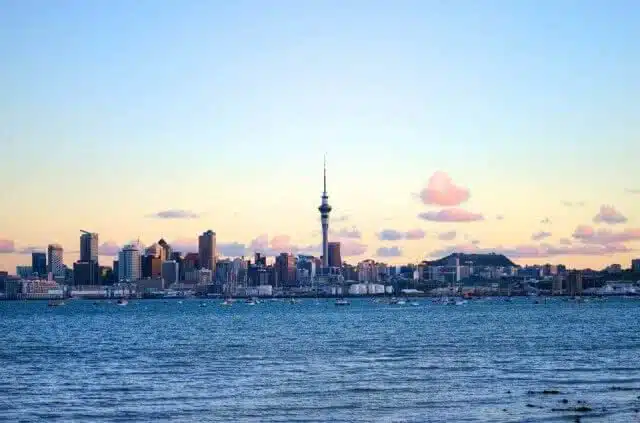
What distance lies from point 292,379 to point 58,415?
1880cm

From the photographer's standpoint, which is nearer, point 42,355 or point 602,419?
point 602,419

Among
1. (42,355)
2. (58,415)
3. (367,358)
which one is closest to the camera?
(58,415)

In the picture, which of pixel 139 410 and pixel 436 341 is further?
pixel 436 341

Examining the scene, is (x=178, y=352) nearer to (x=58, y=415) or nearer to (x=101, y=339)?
(x=101, y=339)

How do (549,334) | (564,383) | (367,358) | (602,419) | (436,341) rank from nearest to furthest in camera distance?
(602,419) → (564,383) → (367,358) → (436,341) → (549,334)

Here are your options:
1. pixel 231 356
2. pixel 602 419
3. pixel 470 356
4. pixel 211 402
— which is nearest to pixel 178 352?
pixel 231 356

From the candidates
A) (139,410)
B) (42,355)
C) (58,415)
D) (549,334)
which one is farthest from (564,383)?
(549,334)

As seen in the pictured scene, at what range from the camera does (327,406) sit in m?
56.2

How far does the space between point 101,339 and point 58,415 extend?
72.1m

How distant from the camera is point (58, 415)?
54.6 m

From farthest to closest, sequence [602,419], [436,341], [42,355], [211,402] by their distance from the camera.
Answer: [436,341] < [42,355] < [211,402] < [602,419]

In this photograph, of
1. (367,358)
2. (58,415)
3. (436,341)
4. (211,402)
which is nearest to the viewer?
(58,415)

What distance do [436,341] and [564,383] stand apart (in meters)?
45.8

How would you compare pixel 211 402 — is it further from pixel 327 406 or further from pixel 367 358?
pixel 367 358
